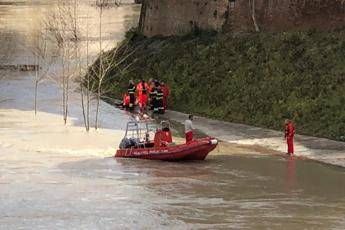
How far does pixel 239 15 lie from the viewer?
39344 mm

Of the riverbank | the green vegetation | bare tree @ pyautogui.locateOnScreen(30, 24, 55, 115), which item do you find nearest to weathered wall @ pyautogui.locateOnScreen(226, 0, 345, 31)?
the green vegetation

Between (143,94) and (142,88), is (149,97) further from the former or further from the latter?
(142,88)

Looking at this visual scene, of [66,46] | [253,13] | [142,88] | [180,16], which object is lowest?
[142,88]

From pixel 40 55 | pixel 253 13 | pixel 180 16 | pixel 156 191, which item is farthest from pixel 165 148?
pixel 40 55

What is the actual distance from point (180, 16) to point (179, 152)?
837 inches

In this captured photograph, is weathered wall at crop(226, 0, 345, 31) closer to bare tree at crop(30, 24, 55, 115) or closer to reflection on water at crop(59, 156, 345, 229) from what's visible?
reflection on water at crop(59, 156, 345, 229)

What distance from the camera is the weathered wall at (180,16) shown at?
41031 mm

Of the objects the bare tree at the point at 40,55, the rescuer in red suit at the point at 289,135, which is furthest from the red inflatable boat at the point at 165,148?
the bare tree at the point at 40,55

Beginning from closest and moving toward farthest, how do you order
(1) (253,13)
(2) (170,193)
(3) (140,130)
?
(2) (170,193) → (3) (140,130) → (1) (253,13)

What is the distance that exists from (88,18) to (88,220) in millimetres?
58334

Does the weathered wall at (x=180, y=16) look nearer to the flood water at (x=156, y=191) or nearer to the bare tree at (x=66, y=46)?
the bare tree at (x=66, y=46)

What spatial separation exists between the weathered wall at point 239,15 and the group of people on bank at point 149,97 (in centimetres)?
537

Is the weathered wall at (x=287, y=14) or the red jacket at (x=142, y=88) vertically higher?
the weathered wall at (x=287, y=14)

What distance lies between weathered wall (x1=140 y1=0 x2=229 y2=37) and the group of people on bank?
5634 millimetres
